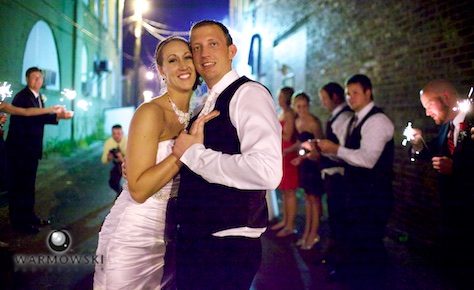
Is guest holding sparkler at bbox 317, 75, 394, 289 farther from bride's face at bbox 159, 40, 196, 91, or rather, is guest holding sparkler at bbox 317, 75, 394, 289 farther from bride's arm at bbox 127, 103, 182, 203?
bride's arm at bbox 127, 103, 182, 203

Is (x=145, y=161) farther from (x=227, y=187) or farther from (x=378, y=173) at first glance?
(x=378, y=173)

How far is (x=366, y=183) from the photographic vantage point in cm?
385

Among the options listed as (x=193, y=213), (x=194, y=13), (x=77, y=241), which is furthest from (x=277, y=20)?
(x=193, y=213)

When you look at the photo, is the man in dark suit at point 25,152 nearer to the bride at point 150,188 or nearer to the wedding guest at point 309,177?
the bride at point 150,188

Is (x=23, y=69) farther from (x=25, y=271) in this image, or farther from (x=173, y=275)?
(x=173, y=275)

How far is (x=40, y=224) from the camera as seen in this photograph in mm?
4918

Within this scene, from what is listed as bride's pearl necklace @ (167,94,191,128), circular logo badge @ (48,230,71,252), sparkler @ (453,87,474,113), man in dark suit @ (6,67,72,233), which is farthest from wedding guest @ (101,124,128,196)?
sparkler @ (453,87,474,113)

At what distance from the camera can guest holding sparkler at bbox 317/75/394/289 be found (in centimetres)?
374

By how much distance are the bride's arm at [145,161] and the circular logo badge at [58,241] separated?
303 centimetres

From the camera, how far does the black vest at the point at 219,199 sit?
1874 millimetres

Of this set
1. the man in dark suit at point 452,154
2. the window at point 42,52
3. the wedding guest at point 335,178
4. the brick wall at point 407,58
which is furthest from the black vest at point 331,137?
the window at point 42,52

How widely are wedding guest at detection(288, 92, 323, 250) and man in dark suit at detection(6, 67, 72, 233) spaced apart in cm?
325

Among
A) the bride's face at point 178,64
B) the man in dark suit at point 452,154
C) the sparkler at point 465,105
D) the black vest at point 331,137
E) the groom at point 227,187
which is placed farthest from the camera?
the black vest at point 331,137

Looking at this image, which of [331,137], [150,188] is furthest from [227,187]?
[331,137]
